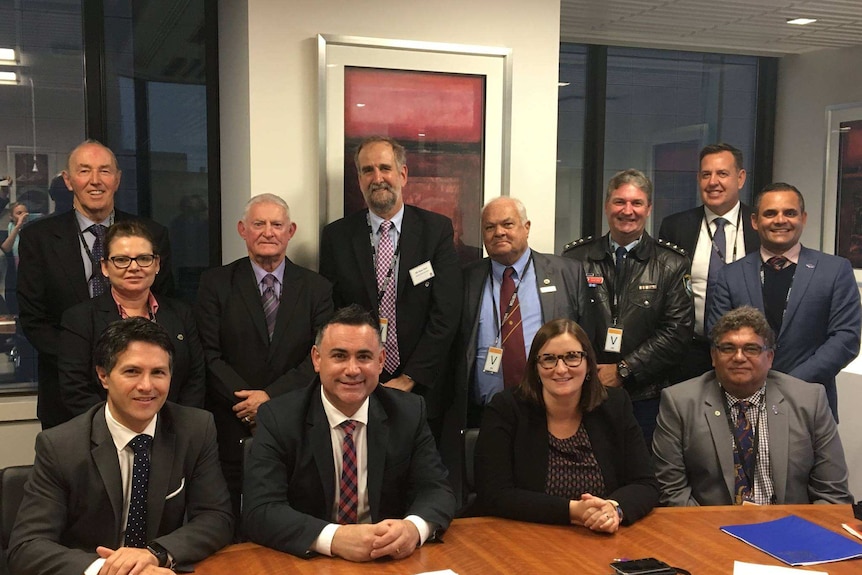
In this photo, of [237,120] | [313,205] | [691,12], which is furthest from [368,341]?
[691,12]

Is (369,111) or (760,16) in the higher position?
(760,16)

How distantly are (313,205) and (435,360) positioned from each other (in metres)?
0.99

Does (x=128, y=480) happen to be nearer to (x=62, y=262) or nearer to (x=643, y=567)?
(x=62, y=262)

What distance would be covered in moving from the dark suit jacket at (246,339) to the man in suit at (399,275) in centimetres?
30

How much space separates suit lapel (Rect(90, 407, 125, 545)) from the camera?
91.6 inches

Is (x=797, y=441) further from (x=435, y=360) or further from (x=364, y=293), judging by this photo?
(x=364, y=293)

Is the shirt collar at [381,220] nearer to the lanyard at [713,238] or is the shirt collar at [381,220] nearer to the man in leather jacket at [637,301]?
the man in leather jacket at [637,301]

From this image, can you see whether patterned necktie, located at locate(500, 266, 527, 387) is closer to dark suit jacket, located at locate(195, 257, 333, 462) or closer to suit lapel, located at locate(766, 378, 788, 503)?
dark suit jacket, located at locate(195, 257, 333, 462)

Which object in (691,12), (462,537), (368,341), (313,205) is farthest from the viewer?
(691,12)

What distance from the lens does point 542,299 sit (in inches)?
144

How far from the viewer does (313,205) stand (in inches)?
155

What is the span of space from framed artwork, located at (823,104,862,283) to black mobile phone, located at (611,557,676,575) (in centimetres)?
431

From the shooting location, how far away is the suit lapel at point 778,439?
3.03 metres

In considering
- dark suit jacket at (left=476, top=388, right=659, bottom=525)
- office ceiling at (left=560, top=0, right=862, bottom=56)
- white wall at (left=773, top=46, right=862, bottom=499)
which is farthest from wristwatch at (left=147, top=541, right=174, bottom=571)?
white wall at (left=773, top=46, right=862, bottom=499)
